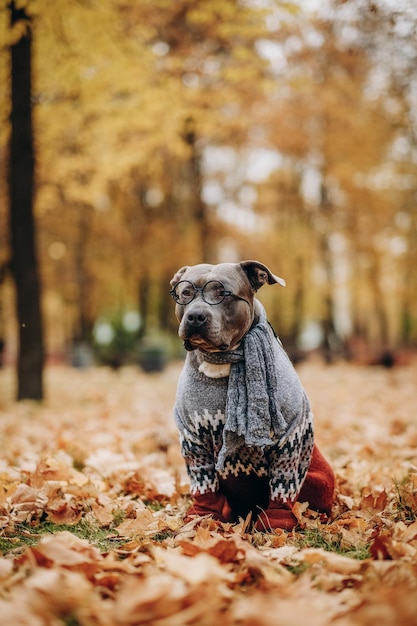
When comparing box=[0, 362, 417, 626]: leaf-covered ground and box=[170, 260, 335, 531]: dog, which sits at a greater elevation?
box=[170, 260, 335, 531]: dog

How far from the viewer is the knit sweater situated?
2.66 meters

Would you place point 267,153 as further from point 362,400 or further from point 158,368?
point 362,400

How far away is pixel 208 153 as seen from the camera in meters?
20.1

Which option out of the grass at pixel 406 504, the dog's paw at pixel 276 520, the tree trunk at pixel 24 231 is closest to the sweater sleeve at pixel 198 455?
the dog's paw at pixel 276 520

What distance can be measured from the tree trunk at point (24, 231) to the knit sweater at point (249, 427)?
583cm

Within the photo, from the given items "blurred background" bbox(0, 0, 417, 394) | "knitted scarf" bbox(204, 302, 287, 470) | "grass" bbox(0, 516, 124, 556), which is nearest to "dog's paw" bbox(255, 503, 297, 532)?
"knitted scarf" bbox(204, 302, 287, 470)

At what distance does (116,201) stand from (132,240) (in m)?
2.16

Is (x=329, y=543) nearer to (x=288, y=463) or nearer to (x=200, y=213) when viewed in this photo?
(x=288, y=463)

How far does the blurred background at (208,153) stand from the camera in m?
8.17

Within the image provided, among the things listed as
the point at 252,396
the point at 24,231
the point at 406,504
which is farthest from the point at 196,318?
the point at 24,231

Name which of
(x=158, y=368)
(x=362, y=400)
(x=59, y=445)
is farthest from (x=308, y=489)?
(x=158, y=368)

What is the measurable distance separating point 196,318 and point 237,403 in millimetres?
456

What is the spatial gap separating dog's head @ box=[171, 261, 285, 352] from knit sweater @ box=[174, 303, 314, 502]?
4.9 inches

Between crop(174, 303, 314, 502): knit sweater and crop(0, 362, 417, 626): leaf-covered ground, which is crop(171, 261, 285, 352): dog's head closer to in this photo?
crop(174, 303, 314, 502): knit sweater
